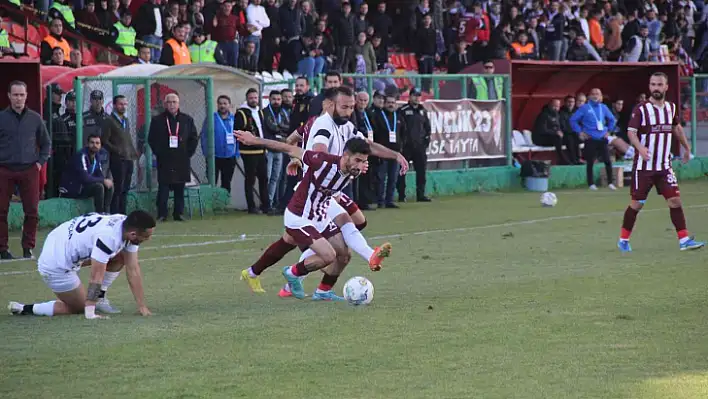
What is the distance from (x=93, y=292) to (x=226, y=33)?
16588 millimetres

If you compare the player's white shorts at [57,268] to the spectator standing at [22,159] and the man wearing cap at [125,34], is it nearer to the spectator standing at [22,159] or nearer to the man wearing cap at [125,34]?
the spectator standing at [22,159]

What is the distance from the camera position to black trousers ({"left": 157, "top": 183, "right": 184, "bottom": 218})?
66.3ft

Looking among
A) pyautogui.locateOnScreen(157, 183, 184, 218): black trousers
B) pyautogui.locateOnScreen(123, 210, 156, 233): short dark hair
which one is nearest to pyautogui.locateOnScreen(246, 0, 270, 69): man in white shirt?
pyautogui.locateOnScreen(157, 183, 184, 218): black trousers

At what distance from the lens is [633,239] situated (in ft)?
53.3

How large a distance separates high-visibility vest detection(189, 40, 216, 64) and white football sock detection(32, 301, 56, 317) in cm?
1511

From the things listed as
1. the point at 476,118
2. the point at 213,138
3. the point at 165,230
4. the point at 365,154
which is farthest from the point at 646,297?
the point at 476,118

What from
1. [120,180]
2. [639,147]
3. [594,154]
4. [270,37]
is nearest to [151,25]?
[270,37]

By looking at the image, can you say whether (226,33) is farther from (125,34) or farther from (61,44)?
(61,44)

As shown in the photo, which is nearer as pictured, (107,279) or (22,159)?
(107,279)

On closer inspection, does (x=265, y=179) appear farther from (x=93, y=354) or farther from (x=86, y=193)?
(x=93, y=354)

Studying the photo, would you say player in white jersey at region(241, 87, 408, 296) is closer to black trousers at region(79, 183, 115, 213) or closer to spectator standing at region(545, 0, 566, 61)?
black trousers at region(79, 183, 115, 213)

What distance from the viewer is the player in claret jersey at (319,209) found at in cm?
1055

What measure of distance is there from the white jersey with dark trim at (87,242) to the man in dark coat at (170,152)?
992 centimetres

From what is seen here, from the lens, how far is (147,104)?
68.7 ft
